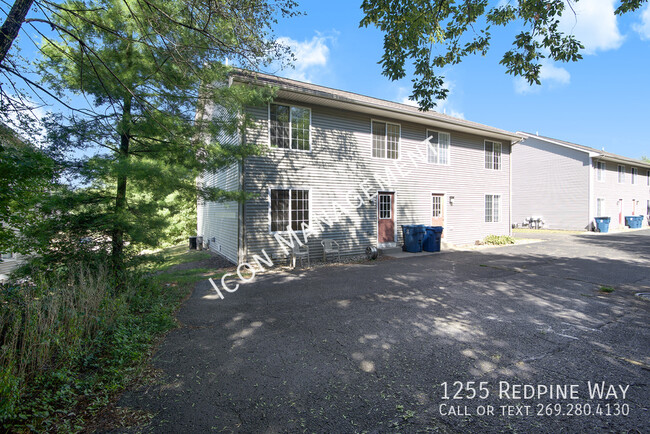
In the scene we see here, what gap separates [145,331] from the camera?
436 centimetres

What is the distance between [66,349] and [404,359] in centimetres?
390

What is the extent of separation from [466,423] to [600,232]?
24498 millimetres

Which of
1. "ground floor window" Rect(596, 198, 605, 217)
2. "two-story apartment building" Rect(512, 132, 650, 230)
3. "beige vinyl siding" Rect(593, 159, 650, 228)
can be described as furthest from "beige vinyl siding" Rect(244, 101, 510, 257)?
"beige vinyl siding" Rect(593, 159, 650, 228)

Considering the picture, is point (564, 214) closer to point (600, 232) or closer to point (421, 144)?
point (600, 232)

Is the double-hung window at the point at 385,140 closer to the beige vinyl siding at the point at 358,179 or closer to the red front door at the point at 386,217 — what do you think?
the beige vinyl siding at the point at 358,179

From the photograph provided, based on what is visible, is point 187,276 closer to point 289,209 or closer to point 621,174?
point 289,209

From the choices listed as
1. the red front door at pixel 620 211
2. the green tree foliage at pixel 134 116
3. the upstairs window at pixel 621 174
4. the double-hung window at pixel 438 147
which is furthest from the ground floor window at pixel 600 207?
the green tree foliage at pixel 134 116

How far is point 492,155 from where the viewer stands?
1596 cm

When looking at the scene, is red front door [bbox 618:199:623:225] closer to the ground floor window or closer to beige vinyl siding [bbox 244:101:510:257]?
the ground floor window

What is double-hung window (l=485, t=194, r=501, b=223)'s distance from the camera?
15672 millimetres

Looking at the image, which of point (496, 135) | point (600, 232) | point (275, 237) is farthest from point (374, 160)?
point (600, 232)

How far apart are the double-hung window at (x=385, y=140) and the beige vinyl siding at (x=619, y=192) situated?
1786cm

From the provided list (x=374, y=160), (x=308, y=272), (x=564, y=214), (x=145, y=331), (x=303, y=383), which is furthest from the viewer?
(x=564, y=214)

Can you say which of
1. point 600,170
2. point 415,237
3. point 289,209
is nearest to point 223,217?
point 289,209
